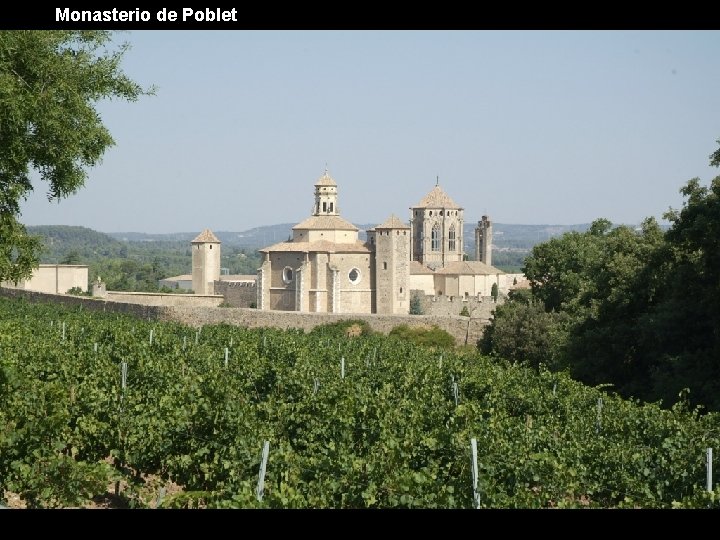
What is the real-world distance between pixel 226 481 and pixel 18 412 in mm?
2343

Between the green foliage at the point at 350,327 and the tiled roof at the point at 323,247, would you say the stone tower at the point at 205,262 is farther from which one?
the green foliage at the point at 350,327

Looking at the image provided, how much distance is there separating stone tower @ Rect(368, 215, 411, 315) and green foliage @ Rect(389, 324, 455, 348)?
29911mm

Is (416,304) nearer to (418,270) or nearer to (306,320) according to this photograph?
(418,270)

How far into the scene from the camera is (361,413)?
38.0 ft

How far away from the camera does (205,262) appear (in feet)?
305

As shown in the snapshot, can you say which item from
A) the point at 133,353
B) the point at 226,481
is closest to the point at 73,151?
the point at 133,353

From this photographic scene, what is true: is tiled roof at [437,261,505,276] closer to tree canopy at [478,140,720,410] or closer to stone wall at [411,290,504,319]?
stone wall at [411,290,504,319]

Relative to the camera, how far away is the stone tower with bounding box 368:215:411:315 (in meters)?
69.7

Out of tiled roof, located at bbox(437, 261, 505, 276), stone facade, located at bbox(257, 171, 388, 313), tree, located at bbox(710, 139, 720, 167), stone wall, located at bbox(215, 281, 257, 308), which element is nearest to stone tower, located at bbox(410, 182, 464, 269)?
tiled roof, located at bbox(437, 261, 505, 276)

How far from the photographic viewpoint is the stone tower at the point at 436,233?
116m

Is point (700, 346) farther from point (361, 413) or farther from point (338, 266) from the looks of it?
point (338, 266)

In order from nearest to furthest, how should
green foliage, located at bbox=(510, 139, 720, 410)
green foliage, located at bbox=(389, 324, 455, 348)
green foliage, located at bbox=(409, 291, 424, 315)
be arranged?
green foliage, located at bbox=(510, 139, 720, 410)
green foliage, located at bbox=(389, 324, 455, 348)
green foliage, located at bbox=(409, 291, 424, 315)

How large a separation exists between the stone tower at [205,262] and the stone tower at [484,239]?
1983 inches

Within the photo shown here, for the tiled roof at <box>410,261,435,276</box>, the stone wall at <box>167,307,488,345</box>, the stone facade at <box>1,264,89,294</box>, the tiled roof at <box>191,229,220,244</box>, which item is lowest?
the stone wall at <box>167,307,488,345</box>
